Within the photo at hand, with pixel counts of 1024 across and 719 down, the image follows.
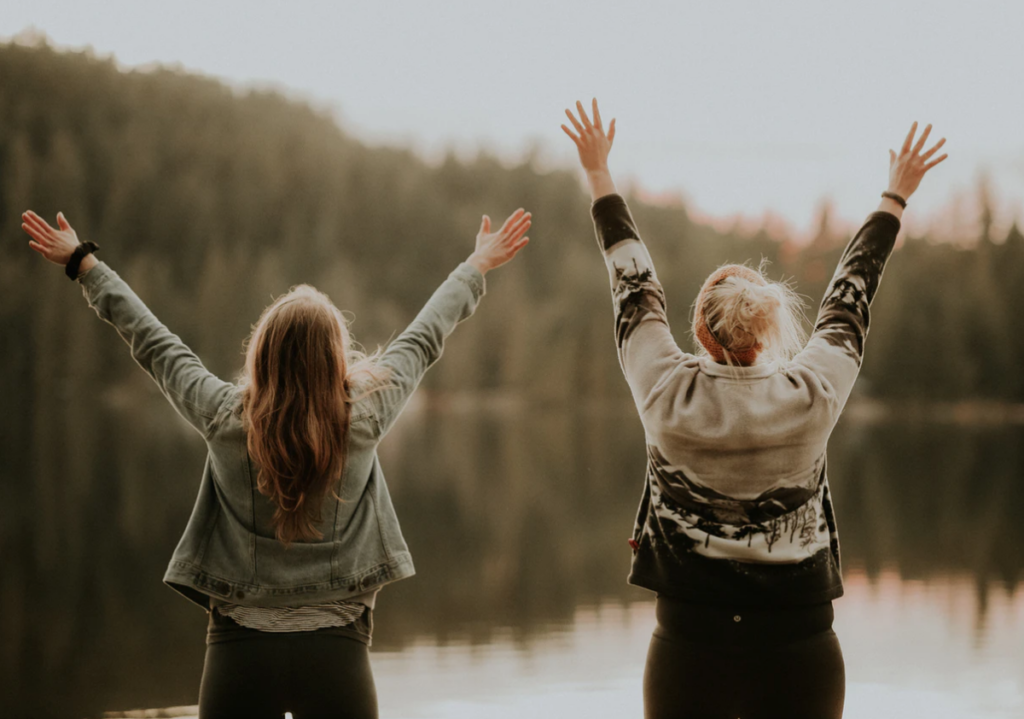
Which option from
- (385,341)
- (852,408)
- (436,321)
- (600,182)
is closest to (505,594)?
(436,321)

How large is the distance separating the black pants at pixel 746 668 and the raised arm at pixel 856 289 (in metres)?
0.48

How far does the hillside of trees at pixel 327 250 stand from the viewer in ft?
175

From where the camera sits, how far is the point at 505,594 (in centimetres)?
1123

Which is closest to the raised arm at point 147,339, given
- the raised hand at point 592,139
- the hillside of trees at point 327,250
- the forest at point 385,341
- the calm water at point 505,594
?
the raised hand at point 592,139

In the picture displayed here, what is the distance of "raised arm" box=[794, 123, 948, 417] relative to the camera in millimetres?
2148

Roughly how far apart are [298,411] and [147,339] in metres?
0.46

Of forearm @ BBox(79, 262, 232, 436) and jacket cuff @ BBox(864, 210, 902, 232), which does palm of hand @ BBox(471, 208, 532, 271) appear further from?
jacket cuff @ BBox(864, 210, 902, 232)

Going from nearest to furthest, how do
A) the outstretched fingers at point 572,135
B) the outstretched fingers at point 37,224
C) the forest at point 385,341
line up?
the outstretched fingers at point 37,224
the outstretched fingers at point 572,135
the forest at point 385,341

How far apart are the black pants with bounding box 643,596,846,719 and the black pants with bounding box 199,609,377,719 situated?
24.6 inches

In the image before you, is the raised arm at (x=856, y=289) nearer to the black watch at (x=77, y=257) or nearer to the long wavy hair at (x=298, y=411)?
the long wavy hair at (x=298, y=411)

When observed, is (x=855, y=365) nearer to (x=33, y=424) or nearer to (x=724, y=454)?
(x=724, y=454)

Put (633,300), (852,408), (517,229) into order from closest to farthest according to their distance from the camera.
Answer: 1. (633,300)
2. (517,229)
3. (852,408)

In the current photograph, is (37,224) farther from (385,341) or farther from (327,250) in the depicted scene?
(327,250)

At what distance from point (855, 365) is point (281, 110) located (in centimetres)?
9261
